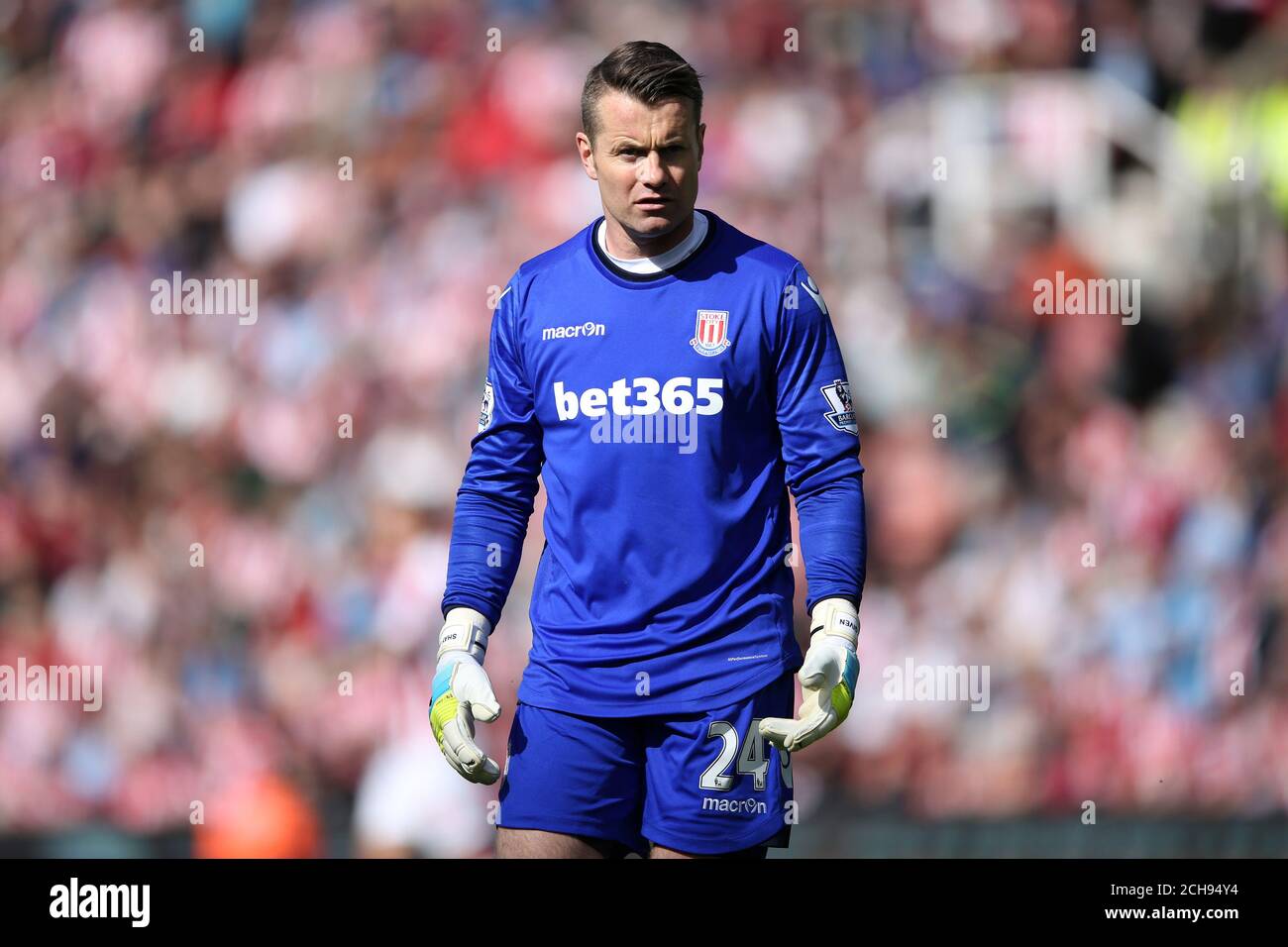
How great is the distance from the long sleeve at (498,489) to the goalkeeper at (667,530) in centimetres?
6

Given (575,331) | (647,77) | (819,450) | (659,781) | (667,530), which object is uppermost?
(647,77)

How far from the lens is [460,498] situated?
10.6 feet

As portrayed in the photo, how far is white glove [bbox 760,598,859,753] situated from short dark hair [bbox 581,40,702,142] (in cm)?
97

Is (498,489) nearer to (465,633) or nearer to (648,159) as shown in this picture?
(465,633)

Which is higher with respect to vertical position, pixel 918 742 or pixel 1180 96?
pixel 1180 96

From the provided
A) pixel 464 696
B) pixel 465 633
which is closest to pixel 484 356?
pixel 465 633

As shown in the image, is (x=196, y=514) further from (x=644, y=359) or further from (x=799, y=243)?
(x=644, y=359)

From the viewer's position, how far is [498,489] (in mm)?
3225

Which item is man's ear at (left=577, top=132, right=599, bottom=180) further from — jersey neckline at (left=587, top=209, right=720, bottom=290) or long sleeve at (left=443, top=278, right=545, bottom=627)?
long sleeve at (left=443, top=278, right=545, bottom=627)

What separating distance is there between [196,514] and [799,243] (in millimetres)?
2506

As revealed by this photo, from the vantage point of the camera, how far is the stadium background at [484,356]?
19.5 ft

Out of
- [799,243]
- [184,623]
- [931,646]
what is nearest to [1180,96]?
[799,243]

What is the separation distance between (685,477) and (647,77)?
76 cm

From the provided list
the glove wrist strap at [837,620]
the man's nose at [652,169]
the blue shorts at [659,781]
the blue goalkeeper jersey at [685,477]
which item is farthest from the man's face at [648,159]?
the blue shorts at [659,781]
